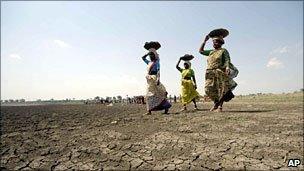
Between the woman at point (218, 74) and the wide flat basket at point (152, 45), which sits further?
the wide flat basket at point (152, 45)

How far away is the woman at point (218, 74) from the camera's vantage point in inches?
348

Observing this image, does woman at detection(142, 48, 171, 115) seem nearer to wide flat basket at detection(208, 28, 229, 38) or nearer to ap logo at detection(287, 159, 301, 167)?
wide flat basket at detection(208, 28, 229, 38)

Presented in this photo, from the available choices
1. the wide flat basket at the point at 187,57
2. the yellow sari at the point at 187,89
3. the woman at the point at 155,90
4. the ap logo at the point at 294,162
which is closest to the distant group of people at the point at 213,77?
the woman at the point at 155,90

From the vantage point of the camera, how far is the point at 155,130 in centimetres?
689

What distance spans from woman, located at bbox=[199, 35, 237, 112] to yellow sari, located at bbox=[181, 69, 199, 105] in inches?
65.0

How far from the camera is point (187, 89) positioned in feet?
35.9

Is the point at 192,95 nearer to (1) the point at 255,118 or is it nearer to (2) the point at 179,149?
(1) the point at 255,118

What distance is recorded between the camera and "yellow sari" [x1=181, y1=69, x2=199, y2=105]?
10912 millimetres

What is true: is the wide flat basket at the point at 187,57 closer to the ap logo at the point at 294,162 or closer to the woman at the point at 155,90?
the woman at the point at 155,90

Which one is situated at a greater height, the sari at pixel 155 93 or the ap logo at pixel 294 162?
the sari at pixel 155 93

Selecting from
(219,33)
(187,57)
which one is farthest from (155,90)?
(219,33)

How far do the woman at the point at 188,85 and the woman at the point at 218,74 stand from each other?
5.43 feet

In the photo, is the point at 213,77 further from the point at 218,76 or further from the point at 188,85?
the point at 188,85

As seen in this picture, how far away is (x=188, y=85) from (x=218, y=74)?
2104 mm
